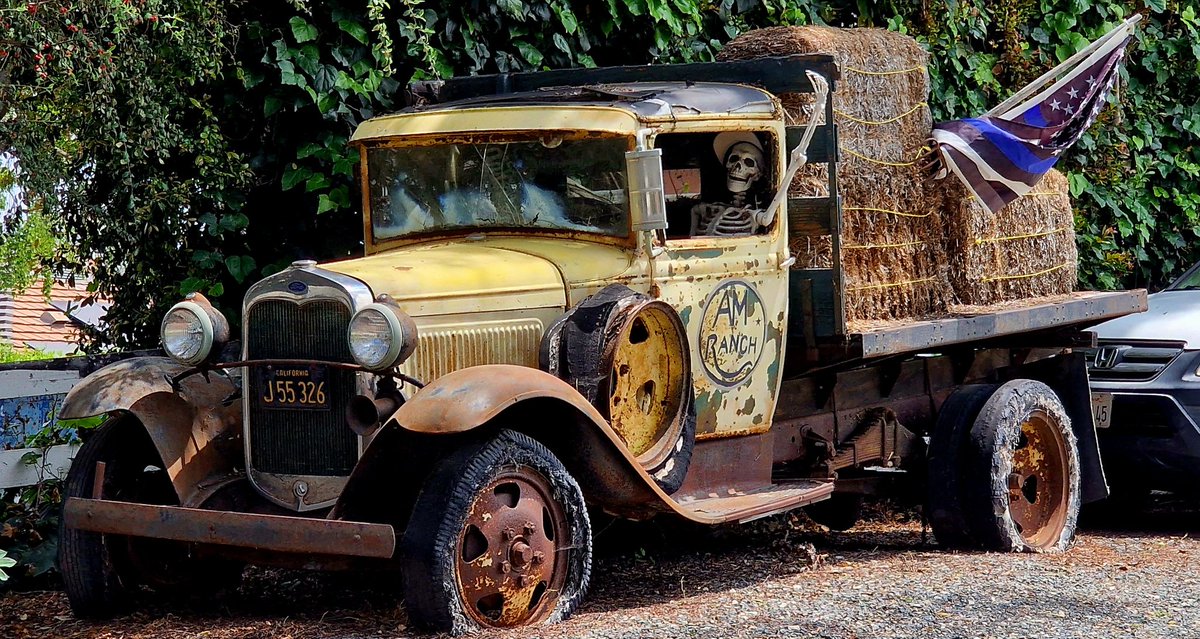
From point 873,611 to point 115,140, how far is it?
13.9 ft

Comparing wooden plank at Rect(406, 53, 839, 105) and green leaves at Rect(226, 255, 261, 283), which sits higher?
wooden plank at Rect(406, 53, 839, 105)

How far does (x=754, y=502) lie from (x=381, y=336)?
197cm

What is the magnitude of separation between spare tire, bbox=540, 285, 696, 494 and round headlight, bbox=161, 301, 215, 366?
1.32 meters

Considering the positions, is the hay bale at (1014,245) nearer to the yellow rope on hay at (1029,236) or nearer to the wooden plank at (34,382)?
the yellow rope on hay at (1029,236)

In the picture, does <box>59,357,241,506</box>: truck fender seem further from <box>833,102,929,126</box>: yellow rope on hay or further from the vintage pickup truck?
<box>833,102,929,126</box>: yellow rope on hay

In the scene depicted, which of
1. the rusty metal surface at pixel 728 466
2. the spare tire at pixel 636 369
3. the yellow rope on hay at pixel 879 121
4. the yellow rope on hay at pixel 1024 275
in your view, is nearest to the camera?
the spare tire at pixel 636 369

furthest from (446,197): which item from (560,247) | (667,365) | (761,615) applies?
(761,615)

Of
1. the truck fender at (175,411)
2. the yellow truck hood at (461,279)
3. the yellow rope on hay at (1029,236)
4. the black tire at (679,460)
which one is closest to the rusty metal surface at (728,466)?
the black tire at (679,460)

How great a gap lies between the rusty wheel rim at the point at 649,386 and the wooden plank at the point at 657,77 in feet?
4.43

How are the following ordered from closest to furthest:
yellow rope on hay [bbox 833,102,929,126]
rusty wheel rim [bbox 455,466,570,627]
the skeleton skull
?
rusty wheel rim [bbox 455,466,570,627], the skeleton skull, yellow rope on hay [bbox 833,102,929,126]

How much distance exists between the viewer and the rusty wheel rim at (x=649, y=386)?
251 inches

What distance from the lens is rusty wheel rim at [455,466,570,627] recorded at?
564 cm

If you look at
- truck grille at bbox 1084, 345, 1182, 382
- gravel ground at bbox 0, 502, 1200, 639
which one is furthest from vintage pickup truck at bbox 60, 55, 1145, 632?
truck grille at bbox 1084, 345, 1182, 382

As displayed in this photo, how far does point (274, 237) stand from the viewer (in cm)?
844
